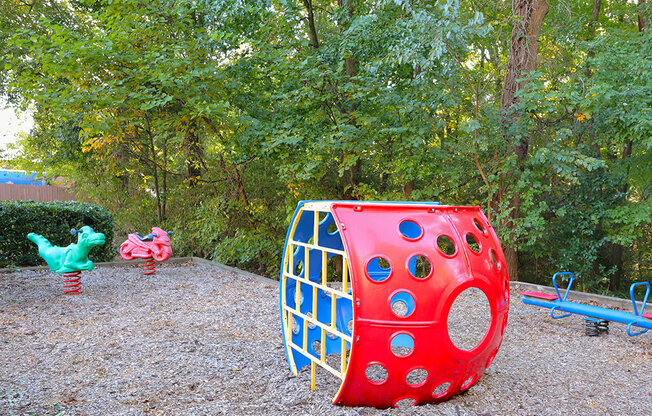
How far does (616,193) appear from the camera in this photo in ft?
26.4

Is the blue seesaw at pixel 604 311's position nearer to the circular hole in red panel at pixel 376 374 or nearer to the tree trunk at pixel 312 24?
the circular hole in red panel at pixel 376 374

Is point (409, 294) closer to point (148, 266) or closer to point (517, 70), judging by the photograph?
point (517, 70)

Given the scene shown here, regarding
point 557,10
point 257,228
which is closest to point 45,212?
point 257,228

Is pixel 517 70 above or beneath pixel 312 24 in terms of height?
beneath

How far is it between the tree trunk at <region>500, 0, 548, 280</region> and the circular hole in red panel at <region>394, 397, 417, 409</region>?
5.00 meters

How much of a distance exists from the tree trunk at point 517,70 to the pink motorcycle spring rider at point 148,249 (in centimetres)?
615

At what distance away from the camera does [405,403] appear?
125 inches

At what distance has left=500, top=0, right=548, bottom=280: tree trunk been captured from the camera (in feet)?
25.3

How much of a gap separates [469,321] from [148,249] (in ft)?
19.5

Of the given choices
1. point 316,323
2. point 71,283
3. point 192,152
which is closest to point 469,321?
point 316,323

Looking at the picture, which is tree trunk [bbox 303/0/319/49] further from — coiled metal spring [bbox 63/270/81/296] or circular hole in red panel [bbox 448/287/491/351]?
coiled metal spring [bbox 63/270/81/296]

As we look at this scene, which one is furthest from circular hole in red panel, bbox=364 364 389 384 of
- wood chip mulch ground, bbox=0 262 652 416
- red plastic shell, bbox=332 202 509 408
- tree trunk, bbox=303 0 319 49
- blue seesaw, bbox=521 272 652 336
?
tree trunk, bbox=303 0 319 49

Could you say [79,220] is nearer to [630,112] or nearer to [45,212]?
[45,212]

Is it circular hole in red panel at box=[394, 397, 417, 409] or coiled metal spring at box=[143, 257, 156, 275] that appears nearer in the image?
circular hole in red panel at box=[394, 397, 417, 409]
